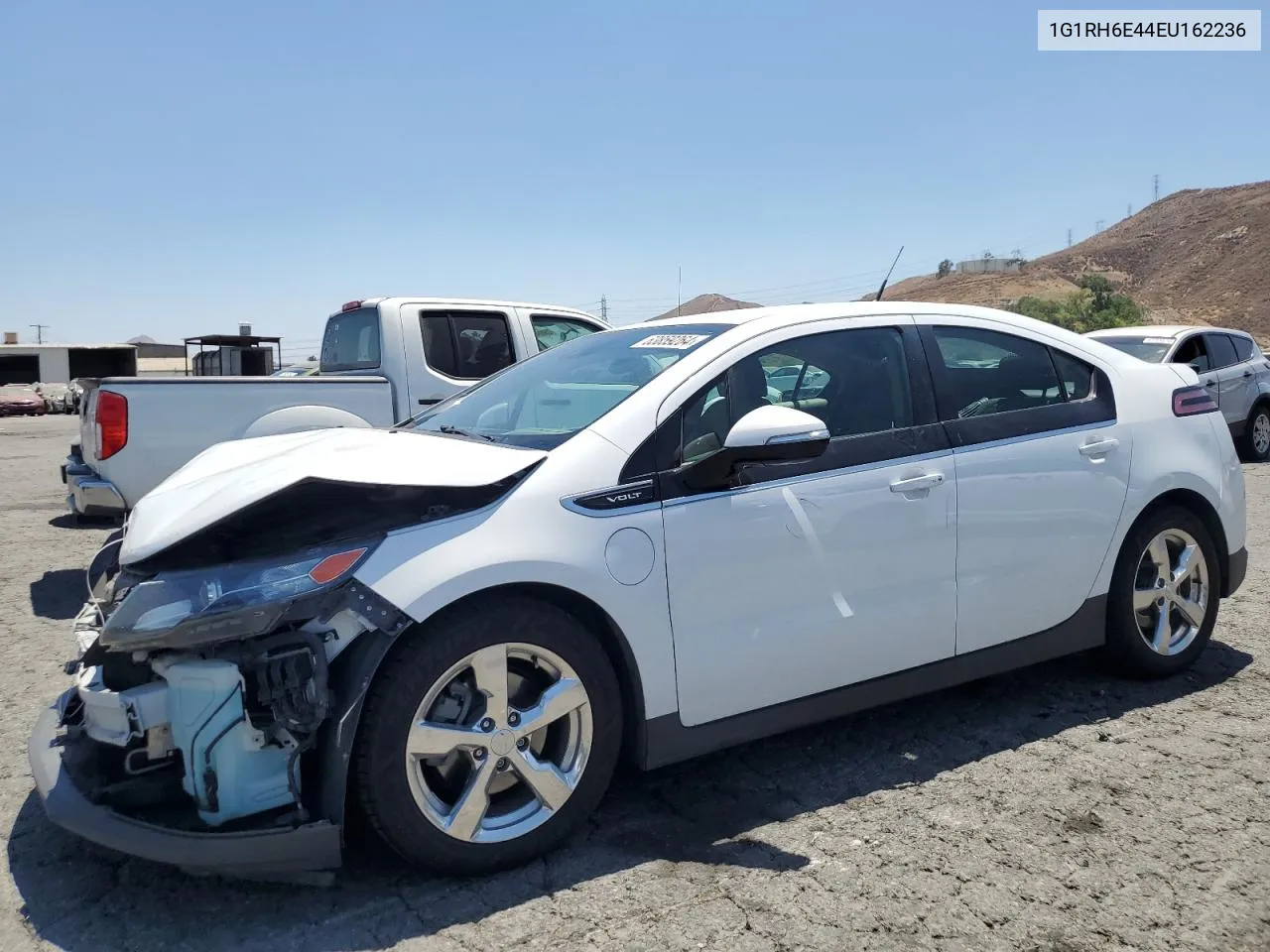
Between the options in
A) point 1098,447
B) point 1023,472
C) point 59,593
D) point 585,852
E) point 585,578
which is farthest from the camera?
point 59,593

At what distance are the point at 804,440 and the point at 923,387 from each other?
96 centimetres

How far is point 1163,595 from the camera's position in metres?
4.38

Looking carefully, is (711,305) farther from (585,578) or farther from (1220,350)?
(1220,350)

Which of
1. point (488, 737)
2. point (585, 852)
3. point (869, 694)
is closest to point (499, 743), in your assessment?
point (488, 737)

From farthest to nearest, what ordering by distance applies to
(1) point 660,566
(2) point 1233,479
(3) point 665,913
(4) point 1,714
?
(2) point 1233,479 → (4) point 1,714 → (1) point 660,566 → (3) point 665,913

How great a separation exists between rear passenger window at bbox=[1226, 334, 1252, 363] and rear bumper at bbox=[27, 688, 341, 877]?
14163 millimetres

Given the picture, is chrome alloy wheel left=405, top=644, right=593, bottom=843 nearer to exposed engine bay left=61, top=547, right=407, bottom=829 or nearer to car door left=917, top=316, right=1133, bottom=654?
exposed engine bay left=61, top=547, right=407, bottom=829

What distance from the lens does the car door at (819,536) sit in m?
3.15

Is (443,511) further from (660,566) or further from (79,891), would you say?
(79,891)

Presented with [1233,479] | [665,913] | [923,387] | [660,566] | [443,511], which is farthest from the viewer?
[1233,479]

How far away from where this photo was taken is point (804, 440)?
10.1 feet

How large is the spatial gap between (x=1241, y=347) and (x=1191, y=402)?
10.7 metres

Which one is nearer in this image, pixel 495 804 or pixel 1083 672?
pixel 495 804

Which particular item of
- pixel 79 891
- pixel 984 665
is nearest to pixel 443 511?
pixel 79 891
